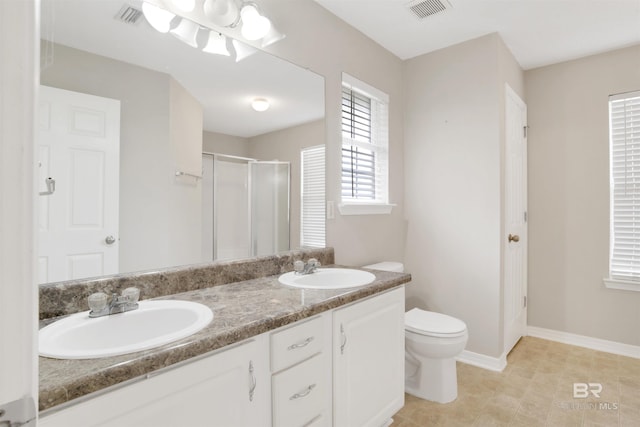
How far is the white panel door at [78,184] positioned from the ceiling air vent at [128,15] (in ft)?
1.07

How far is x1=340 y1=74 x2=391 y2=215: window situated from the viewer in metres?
2.38

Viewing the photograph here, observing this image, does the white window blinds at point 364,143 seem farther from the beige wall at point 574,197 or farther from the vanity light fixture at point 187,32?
the beige wall at point 574,197

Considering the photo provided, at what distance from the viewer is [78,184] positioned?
1157 millimetres

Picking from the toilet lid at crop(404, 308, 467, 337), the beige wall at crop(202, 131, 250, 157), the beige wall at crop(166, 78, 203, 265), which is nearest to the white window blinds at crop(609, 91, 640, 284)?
the toilet lid at crop(404, 308, 467, 337)

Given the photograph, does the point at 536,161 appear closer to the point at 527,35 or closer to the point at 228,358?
the point at 527,35

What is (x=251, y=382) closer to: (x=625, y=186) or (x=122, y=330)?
(x=122, y=330)

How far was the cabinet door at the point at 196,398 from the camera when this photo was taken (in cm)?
75

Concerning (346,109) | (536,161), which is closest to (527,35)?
(536,161)

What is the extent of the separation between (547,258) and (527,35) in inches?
75.3

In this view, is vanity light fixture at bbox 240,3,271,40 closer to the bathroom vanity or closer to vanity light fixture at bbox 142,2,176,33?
vanity light fixture at bbox 142,2,176,33

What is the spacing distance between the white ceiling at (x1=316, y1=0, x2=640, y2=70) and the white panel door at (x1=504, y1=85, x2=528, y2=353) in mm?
433

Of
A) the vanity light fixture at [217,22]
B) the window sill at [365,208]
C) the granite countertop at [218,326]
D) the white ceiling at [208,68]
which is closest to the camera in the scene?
the granite countertop at [218,326]

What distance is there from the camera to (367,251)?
2520 mm

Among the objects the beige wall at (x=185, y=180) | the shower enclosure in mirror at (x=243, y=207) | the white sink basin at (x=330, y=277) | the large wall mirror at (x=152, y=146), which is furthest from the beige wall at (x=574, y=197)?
the beige wall at (x=185, y=180)
